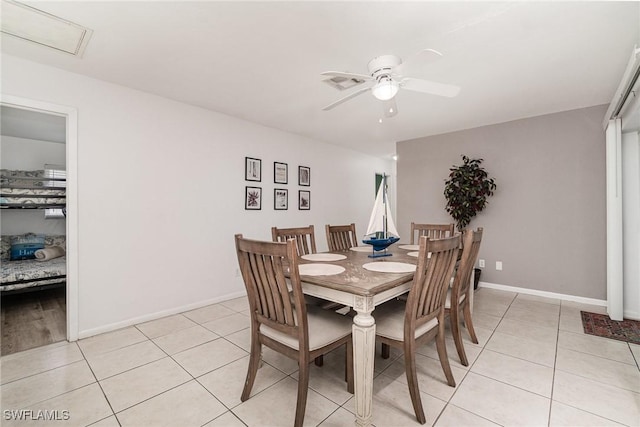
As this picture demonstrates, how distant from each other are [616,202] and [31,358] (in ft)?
17.9

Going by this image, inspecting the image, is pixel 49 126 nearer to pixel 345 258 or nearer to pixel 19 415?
pixel 19 415

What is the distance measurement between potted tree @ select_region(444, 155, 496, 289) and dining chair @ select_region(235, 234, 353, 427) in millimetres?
3053

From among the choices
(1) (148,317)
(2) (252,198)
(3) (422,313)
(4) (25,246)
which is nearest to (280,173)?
(2) (252,198)

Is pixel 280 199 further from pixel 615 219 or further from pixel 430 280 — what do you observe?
pixel 615 219

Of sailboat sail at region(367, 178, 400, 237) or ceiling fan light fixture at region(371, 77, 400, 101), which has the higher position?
ceiling fan light fixture at region(371, 77, 400, 101)

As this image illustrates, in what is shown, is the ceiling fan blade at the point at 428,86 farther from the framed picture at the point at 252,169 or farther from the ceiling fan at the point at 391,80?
the framed picture at the point at 252,169

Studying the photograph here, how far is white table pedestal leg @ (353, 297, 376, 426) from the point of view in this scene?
136cm

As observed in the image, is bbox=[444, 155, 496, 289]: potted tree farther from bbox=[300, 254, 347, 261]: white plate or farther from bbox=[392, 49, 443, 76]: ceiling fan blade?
bbox=[392, 49, 443, 76]: ceiling fan blade

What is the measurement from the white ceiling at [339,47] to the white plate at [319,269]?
1356 millimetres

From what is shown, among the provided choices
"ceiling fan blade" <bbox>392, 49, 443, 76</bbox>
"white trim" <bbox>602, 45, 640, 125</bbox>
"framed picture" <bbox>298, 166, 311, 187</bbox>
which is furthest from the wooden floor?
"white trim" <bbox>602, 45, 640, 125</bbox>

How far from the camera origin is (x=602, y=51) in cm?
213

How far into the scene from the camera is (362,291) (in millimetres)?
1340

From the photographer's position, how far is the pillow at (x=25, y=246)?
3859mm

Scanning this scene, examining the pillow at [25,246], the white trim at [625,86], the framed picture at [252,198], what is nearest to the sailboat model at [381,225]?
the white trim at [625,86]
